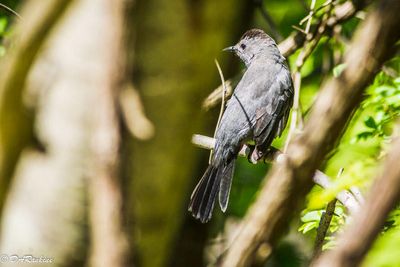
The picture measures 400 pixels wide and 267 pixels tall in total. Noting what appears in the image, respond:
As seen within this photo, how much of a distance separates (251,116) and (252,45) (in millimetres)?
686

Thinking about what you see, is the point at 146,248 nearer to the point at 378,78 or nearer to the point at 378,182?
the point at 378,182

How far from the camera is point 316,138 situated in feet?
5.34

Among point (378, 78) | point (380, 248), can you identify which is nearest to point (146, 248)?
point (380, 248)

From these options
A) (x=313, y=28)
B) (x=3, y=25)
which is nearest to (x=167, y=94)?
(x=3, y=25)

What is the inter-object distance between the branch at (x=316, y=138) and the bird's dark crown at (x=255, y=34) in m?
4.42

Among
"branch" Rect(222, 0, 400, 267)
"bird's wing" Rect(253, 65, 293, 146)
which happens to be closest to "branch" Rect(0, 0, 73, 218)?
"branch" Rect(222, 0, 400, 267)

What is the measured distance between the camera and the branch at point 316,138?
1.60 metres

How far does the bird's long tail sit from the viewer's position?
532 centimetres

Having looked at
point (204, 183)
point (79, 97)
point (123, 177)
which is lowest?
point (204, 183)

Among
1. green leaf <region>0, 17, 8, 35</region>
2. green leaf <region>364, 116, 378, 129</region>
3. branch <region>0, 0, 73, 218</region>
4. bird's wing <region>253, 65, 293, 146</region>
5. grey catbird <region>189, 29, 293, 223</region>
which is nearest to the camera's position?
branch <region>0, 0, 73, 218</region>

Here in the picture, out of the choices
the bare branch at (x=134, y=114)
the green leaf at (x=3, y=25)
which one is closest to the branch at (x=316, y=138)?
the bare branch at (x=134, y=114)

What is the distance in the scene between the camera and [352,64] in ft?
5.34

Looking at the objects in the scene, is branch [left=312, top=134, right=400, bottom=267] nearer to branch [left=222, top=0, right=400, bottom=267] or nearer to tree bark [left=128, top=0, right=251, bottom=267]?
branch [left=222, top=0, right=400, bottom=267]

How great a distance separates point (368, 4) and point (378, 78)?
0.65 meters
